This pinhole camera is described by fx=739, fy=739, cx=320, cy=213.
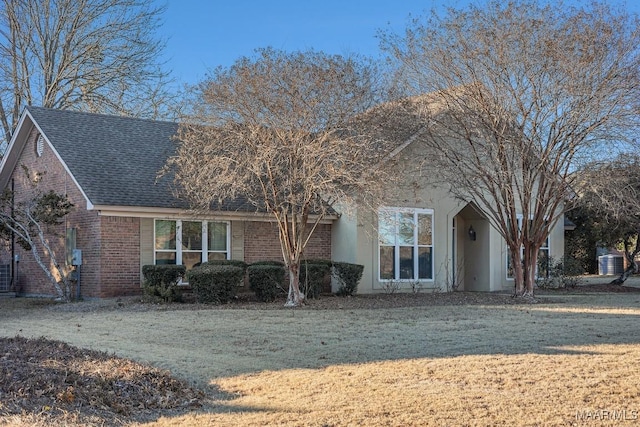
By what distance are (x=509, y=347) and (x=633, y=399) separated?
3.13 meters

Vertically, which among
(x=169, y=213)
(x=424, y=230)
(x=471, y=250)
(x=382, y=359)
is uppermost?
(x=169, y=213)

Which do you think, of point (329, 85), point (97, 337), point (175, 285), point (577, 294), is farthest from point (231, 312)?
point (577, 294)

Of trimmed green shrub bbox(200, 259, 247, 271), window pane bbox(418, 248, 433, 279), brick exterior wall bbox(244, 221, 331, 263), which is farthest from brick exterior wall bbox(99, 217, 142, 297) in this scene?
window pane bbox(418, 248, 433, 279)

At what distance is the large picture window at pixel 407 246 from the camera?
73.4 ft

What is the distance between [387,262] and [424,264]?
138 centimetres

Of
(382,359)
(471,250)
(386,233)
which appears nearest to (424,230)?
(386,233)

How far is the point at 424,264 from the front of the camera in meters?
23.1

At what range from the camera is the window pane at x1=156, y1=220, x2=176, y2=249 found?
19859 mm

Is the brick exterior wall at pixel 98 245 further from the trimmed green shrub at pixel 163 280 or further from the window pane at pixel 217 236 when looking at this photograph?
the window pane at pixel 217 236

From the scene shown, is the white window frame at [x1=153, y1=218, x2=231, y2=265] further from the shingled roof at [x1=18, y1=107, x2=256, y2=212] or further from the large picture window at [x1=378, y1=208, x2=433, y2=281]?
the large picture window at [x1=378, y1=208, x2=433, y2=281]

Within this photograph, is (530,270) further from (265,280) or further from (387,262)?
(265,280)

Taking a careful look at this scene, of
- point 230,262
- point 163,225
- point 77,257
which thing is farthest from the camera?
point 163,225

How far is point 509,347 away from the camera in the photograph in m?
10.4

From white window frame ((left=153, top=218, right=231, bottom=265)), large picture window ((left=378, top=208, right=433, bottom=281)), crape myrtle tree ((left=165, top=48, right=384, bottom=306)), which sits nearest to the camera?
crape myrtle tree ((left=165, top=48, right=384, bottom=306))
